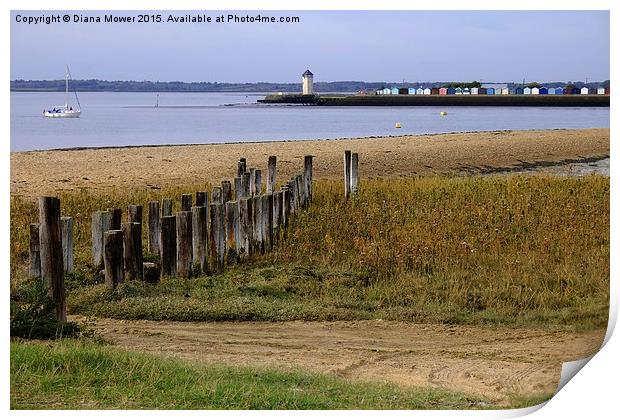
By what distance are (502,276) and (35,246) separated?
4633 millimetres

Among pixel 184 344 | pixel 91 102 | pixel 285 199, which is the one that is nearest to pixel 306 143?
pixel 285 199

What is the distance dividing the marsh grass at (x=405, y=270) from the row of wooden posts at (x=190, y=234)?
175 millimetres

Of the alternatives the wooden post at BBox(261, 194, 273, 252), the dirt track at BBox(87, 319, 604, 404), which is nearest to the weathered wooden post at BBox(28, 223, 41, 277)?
the dirt track at BBox(87, 319, 604, 404)

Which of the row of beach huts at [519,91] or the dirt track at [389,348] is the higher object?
the row of beach huts at [519,91]

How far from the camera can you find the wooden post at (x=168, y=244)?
1028cm

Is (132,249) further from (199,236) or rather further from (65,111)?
(65,111)

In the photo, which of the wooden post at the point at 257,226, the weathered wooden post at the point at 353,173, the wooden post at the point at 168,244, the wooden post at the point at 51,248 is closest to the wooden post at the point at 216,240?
the wooden post at the point at 168,244

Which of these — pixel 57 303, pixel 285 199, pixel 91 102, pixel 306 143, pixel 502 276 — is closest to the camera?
pixel 57 303

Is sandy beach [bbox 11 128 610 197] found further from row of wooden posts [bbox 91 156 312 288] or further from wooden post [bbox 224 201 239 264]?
wooden post [bbox 224 201 239 264]

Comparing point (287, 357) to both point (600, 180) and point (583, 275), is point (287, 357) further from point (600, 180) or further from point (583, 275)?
point (600, 180)

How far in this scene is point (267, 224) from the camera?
12.5 meters

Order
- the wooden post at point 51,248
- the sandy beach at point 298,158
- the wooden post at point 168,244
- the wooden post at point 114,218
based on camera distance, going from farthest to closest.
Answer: the sandy beach at point 298,158 < the wooden post at point 168,244 < the wooden post at point 114,218 < the wooden post at point 51,248

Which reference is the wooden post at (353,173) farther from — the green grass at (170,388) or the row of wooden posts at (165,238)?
the green grass at (170,388)
